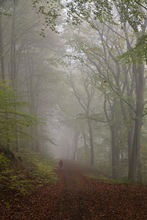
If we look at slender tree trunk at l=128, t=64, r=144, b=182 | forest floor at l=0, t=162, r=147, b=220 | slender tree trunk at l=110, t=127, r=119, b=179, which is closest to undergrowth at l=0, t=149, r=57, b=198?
forest floor at l=0, t=162, r=147, b=220

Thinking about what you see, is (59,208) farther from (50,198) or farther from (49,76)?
(49,76)

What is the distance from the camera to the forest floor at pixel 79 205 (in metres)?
7.66

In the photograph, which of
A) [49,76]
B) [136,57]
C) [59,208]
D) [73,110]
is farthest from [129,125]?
[73,110]

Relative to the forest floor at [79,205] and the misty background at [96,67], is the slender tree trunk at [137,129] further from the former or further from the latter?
the forest floor at [79,205]

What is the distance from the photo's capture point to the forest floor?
302 inches

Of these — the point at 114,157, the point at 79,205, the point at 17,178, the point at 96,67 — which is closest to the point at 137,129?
the point at 79,205

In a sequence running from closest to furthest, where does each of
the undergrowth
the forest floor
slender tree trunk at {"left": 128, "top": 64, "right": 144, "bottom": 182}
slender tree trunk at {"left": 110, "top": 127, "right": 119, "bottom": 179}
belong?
the forest floor
the undergrowth
slender tree trunk at {"left": 128, "top": 64, "right": 144, "bottom": 182}
slender tree trunk at {"left": 110, "top": 127, "right": 119, "bottom": 179}

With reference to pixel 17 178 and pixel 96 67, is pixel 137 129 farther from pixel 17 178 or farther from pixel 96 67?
pixel 17 178

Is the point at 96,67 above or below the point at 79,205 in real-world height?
above

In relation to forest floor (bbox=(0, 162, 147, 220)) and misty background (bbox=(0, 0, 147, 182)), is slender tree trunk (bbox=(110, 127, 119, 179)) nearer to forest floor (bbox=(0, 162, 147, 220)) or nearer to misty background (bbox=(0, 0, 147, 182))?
misty background (bbox=(0, 0, 147, 182))

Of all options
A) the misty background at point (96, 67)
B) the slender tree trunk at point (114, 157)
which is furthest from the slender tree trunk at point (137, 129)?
the slender tree trunk at point (114, 157)

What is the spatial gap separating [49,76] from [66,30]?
6138 mm

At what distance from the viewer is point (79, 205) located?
29.5 feet

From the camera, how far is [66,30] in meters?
20.1
